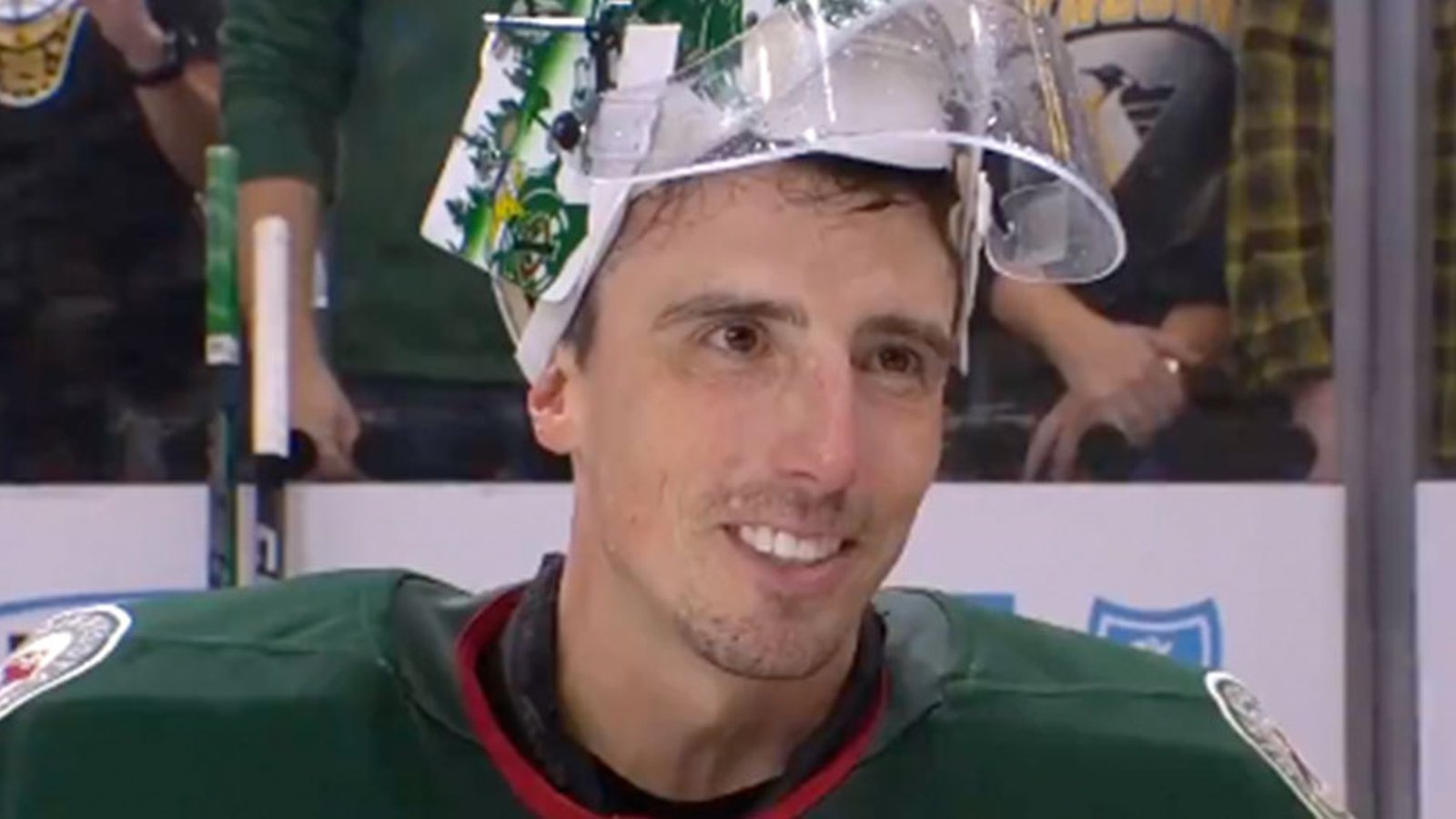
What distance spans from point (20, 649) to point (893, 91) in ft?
2.27

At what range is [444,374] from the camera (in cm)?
251

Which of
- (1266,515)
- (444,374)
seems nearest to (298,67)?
(444,374)

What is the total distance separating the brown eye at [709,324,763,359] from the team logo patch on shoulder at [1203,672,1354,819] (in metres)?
0.49

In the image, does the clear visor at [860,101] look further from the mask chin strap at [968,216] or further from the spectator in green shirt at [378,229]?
the spectator in green shirt at [378,229]

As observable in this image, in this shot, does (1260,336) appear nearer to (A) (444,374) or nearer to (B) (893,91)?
(A) (444,374)

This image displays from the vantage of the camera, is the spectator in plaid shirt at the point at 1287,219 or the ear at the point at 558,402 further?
the spectator in plaid shirt at the point at 1287,219

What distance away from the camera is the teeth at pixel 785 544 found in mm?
1542

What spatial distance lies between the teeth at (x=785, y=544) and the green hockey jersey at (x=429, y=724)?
0.70 feet

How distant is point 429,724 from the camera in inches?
65.9

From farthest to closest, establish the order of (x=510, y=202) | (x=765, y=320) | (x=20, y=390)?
(x=20, y=390) → (x=510, y=202) → (x=765, y=320)

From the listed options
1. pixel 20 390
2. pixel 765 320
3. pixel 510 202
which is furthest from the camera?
pixel 20 390

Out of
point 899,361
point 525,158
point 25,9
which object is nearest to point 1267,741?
point 899,361

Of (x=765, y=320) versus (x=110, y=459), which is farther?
(x=110, y=459)

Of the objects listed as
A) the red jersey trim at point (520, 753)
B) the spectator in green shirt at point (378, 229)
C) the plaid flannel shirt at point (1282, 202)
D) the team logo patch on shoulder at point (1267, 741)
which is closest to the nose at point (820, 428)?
the red jersey trim at point (520, 753)
